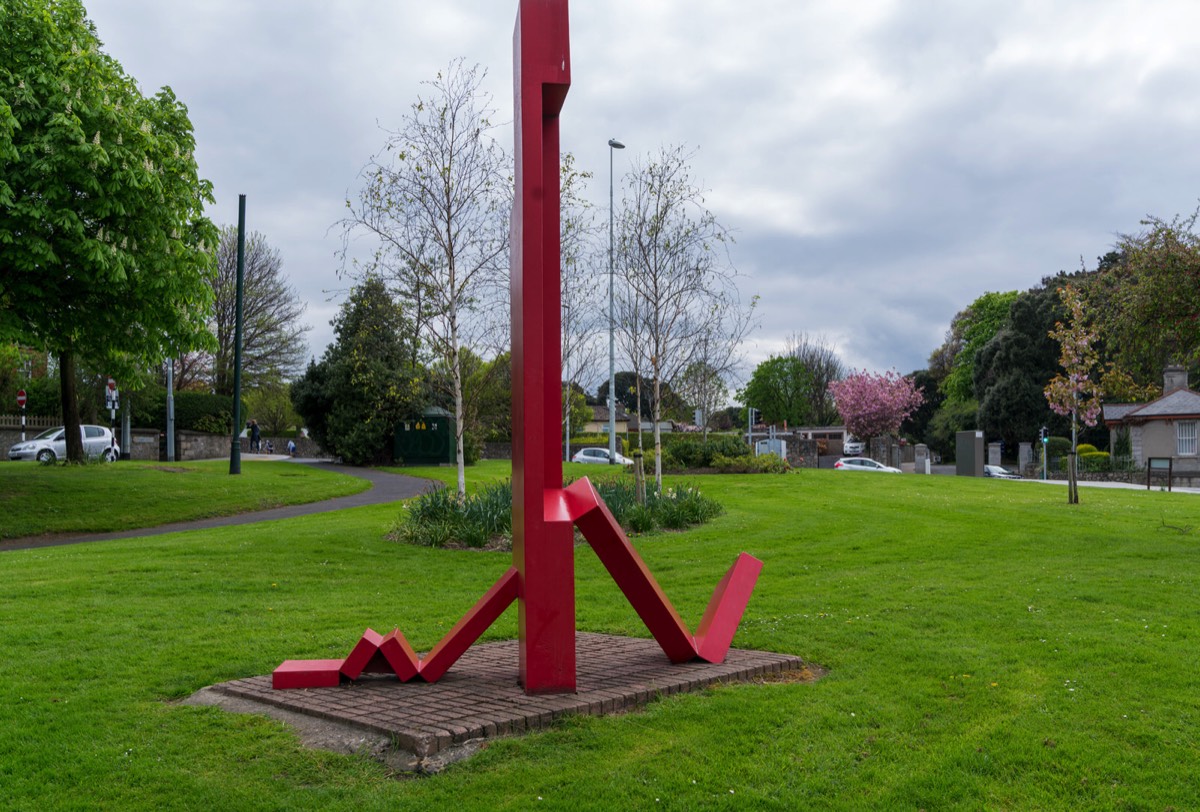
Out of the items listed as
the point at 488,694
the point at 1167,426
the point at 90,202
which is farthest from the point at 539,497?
the point at 1167,426

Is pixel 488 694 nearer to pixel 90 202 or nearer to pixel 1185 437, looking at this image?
pixel 90 202

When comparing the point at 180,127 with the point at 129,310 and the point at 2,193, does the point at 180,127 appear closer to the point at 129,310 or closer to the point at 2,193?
the point at 129,310

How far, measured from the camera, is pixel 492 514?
563 inches

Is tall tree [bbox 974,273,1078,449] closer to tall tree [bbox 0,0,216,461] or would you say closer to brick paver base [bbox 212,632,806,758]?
tall tree [bbox 0,0,216,461]

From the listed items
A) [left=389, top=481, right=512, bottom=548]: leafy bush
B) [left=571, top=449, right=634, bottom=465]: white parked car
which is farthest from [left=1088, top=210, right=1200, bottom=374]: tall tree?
[left=571, top=449, right=634, bottom=465]: white parked car

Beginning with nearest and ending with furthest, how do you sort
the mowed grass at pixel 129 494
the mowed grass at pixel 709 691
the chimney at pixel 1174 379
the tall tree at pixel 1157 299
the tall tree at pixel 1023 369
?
the mowed grass at pixel 709 691, the tall tree at pixel 1157 299, the mowed grass at pixel 129 494, the chimney at pixel 1174 379, the tall tree at pixel 1023 369

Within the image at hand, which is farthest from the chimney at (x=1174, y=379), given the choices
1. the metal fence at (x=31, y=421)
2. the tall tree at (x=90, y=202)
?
the metal fence at (x=31, y=421)

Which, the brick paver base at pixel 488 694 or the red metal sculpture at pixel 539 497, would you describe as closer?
the brick paver base at pixel 488 694

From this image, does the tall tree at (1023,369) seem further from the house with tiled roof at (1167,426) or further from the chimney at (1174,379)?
the house with tiled roof at (1167,426)

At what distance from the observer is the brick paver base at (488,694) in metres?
4.91

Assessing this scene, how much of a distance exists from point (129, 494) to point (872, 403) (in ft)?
159

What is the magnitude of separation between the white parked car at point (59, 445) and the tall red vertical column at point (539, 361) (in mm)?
30382

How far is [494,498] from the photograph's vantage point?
14953mm

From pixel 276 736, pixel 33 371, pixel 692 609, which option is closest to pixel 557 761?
pixel 276 736
